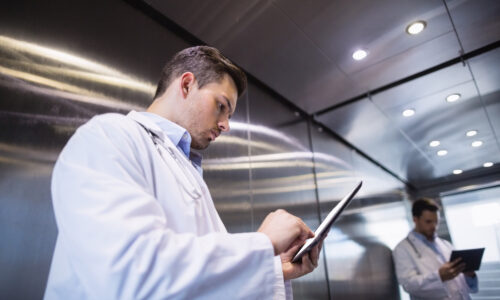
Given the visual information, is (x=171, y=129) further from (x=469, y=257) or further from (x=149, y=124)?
(x=469, y=257)

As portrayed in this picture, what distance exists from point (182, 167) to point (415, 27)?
6.12 ft

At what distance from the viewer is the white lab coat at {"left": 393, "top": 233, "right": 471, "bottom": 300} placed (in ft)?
9.77

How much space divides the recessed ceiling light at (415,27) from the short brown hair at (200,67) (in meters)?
1.48

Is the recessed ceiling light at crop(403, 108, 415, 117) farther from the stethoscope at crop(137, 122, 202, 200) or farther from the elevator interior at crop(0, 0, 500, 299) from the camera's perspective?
the stethoscope at crop(137, 122, 202, 200)

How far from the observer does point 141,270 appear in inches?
19.4

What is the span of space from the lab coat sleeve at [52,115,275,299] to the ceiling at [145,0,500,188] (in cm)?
141

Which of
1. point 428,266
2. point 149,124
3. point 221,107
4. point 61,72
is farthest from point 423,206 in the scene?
point 61,72

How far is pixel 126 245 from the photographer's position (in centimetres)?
50

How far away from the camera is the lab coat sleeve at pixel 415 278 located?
296cm

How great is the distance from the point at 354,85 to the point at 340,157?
105cm

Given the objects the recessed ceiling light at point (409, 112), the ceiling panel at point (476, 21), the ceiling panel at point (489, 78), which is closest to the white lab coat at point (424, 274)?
the recessed ceiling light at point (409, 112)

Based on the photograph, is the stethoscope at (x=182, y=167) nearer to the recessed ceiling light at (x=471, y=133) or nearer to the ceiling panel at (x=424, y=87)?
the ceiling panel at (x=424, y=87)

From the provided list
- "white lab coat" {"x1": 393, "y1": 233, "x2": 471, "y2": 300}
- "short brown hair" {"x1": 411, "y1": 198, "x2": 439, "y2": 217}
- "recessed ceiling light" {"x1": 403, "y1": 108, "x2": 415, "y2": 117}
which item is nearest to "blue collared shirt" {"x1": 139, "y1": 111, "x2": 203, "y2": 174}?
"recessed ceiling light" {"x1": 403, "y1": 108, "x2": 415, "y2": 117}

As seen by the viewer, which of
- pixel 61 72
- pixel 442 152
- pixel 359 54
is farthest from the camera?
pixel 442 152
